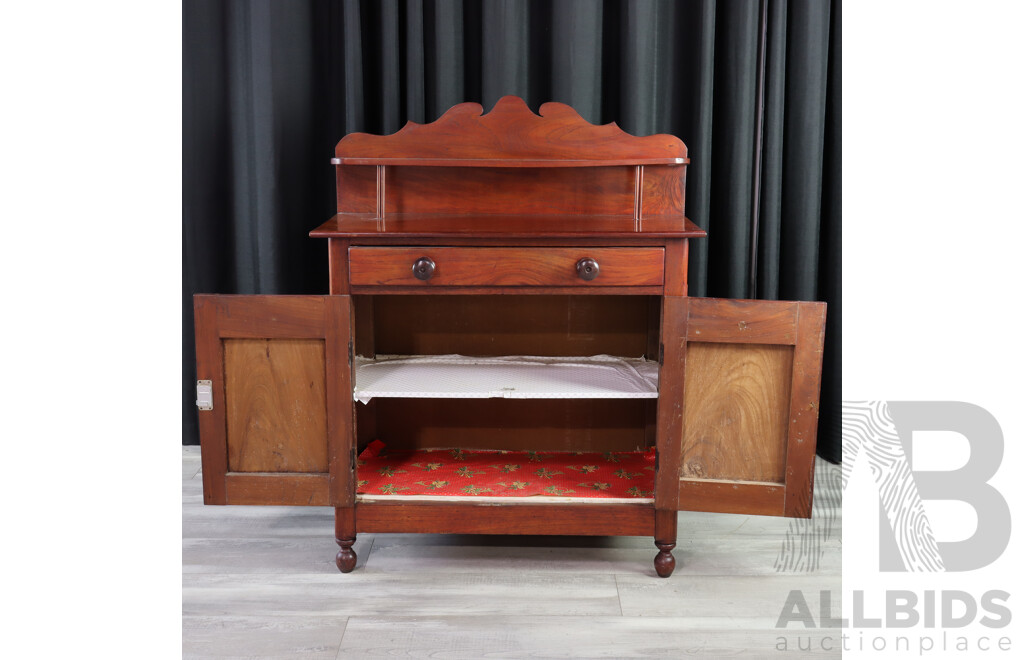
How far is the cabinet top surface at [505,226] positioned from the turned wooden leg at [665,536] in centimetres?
66

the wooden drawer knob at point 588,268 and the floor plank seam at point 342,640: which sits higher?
the wooden drawer knob at point 588,268

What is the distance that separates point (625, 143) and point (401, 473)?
1017 millimetres

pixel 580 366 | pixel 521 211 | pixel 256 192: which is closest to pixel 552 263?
pixel 521 211

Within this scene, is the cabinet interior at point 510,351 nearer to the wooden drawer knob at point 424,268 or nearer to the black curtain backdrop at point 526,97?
the black curtain backdrop at point 526,97

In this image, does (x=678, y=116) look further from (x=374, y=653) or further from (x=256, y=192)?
(x=374, y=653)

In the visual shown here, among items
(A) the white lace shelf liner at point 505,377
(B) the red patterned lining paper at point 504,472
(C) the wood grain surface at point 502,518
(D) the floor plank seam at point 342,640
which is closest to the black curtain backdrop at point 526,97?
A: (A) the white lace shelf liner at point 505,377

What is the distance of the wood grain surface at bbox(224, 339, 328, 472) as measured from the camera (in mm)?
1867

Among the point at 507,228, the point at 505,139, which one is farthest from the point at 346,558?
the point at 505,139

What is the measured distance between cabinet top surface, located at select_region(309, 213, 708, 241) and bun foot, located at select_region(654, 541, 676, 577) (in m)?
0.73

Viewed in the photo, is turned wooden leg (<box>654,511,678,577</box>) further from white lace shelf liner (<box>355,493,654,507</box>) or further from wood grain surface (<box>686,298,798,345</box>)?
wood grain surface (<box>686,298,798,345</box>)

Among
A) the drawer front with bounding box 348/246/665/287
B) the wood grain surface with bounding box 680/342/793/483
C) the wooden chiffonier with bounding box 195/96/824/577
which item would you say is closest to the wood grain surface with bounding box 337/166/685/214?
the wooden chiffonier with bounding box 195/96/824/577

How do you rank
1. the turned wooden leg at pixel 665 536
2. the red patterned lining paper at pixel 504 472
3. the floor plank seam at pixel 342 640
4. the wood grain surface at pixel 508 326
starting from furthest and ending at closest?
1. the wood grain surface at pixel 508 326
2. the red patterned lining paper at pixel 504 472
3. the turned wooden leg at pixel 665 536
4. the floor plank seam at pixel 342 640

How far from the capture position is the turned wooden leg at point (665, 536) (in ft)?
6.42

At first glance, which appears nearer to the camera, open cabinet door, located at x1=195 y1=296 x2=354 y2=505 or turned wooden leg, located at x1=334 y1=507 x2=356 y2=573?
open cabinet door, located at x1=195 y1=296 x2=354 y2=505
